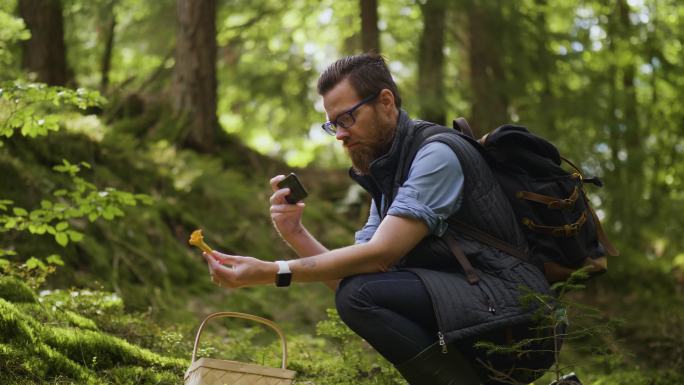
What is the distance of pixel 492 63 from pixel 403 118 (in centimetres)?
851

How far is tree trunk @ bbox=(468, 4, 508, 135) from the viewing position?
10906mm

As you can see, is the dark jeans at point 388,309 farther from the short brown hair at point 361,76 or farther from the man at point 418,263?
the short brown hair at point 361,76

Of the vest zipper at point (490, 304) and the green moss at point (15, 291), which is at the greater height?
the vest zipper at point (490, 304)

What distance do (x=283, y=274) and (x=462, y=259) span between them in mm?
763

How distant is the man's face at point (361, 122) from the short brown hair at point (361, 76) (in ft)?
0.09

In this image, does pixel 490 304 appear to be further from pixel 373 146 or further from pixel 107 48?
pixel 107 48

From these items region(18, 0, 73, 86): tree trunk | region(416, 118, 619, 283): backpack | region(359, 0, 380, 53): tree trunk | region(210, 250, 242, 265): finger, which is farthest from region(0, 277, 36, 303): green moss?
region(359, 0, 380, 53): tree trunk

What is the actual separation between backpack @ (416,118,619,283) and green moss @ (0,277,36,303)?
233 cm

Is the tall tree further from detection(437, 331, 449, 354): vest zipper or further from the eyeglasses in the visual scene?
detection(437, 331, 449, 354): vest zipper

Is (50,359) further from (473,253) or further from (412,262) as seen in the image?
(473,253)

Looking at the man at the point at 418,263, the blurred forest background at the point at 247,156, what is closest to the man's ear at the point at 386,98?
the man at the point at 418,263

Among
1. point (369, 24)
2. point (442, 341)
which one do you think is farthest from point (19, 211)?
point (369, 24)

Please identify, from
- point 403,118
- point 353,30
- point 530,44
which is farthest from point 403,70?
point 403,118

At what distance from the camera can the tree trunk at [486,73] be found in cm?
1091
